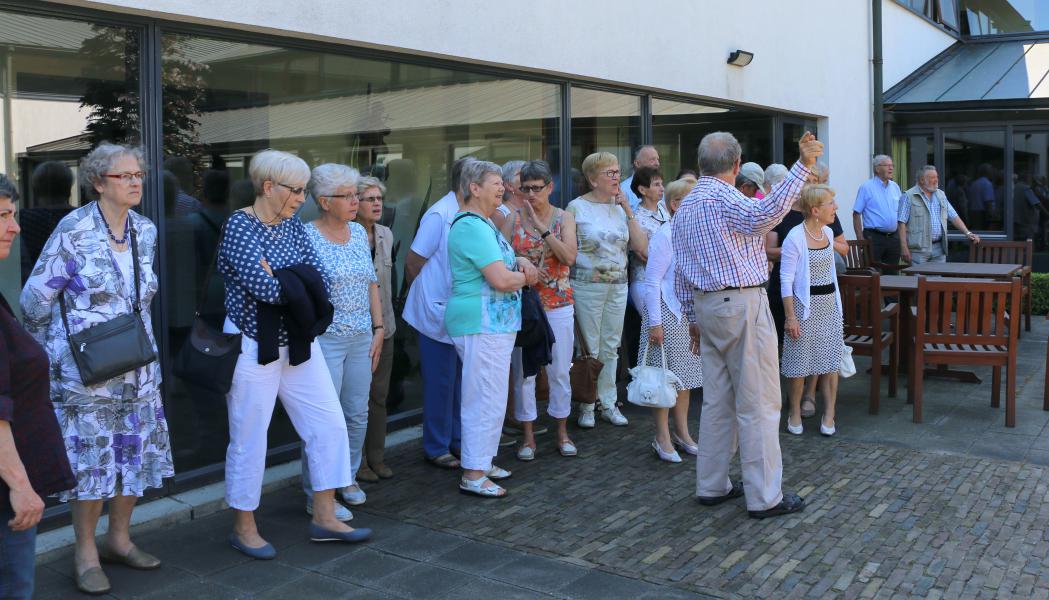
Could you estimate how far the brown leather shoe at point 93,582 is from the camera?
412 centimetres

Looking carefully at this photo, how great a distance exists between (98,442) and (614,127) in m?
6.14

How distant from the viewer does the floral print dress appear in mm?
3992

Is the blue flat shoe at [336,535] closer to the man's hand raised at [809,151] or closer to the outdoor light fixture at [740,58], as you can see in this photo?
the man's hand raised at [809,151]

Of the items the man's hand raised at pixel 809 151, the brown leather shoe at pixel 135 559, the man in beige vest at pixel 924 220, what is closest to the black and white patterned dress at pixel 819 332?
the man's hand raised at pixel 809 151

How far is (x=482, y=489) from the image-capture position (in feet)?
17.9

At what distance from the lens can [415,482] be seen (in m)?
5.83

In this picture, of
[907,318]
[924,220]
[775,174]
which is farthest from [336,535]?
[924,220]

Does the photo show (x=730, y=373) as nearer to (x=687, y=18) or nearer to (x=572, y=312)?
(x=572, y=312)

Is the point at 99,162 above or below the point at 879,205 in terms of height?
below

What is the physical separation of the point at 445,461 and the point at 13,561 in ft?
11.6

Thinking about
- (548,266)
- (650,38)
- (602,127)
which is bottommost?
(548,266)

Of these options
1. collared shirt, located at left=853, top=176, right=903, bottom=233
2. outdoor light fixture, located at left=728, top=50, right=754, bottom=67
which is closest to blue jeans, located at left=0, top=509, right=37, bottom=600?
outdoor light fixture, located at left=728, top=50, right=754, bottom=67

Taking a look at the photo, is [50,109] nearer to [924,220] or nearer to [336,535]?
[336,535]

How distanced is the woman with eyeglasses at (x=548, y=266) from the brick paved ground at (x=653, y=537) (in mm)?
330
